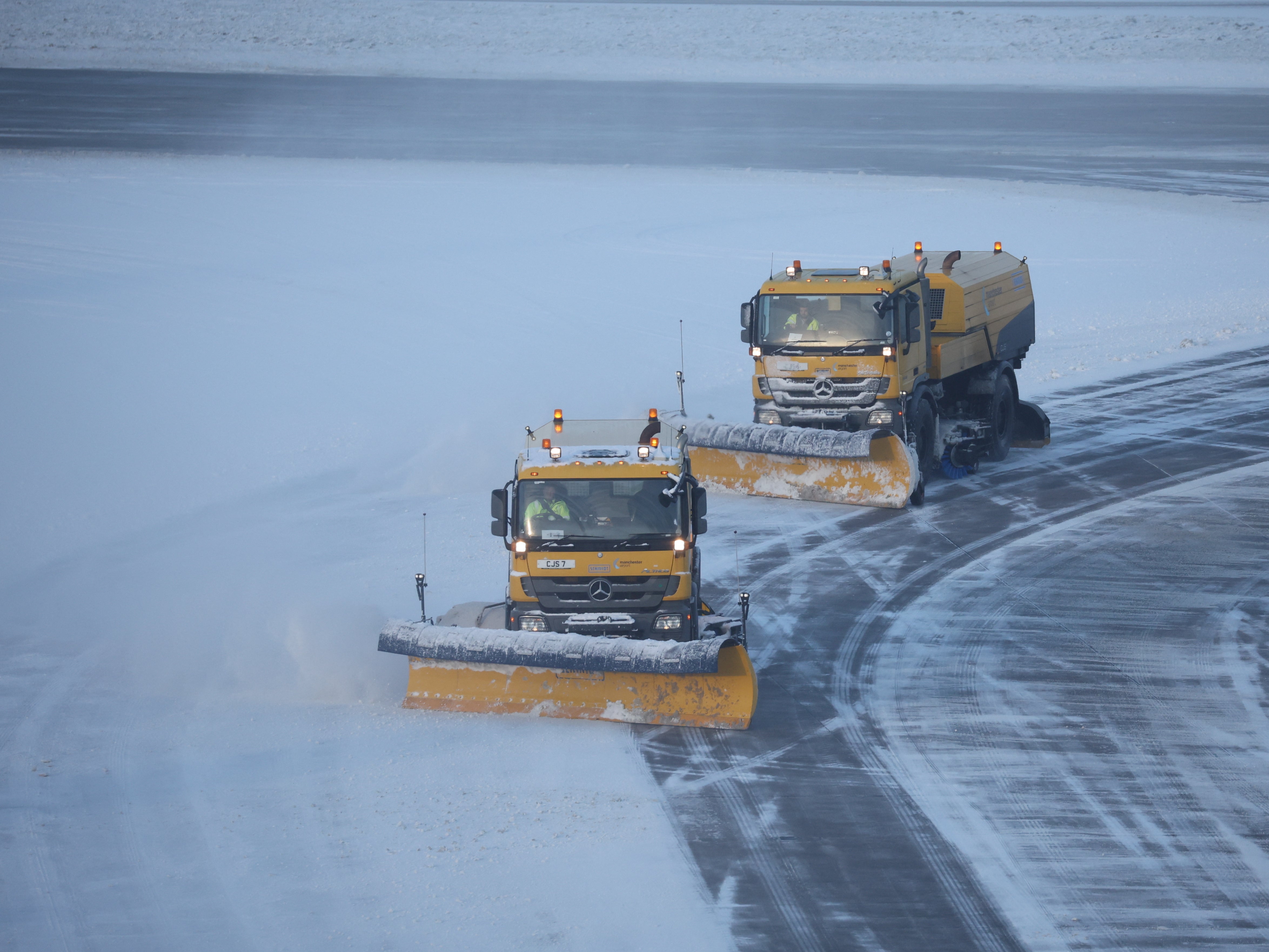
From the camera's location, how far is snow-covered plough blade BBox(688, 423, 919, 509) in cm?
2008

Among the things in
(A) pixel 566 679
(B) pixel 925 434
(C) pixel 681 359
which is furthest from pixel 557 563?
(C) pixel 681 359

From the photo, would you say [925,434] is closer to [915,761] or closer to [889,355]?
[889,355]

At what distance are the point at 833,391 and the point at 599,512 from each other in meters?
8.34

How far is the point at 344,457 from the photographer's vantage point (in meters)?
22.7

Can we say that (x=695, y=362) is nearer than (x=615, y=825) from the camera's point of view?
No

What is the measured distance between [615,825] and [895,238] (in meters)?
29.4

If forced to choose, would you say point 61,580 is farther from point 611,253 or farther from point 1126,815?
point 611,253

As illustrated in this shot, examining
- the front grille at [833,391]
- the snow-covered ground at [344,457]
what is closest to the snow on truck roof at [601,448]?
the snow-covered ground at [344,457]

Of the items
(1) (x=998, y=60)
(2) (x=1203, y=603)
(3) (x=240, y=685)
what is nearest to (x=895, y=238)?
(2) (x=1203, y=603)

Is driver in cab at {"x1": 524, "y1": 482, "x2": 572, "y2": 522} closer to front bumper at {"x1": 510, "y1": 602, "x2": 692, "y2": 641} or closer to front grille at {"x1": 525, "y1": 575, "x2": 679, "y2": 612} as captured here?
front grille at {"x1": 525, "y1": 575, "x2": 679, "y2": 612}

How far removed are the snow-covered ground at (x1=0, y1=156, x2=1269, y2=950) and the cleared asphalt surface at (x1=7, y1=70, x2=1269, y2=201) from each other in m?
3.30

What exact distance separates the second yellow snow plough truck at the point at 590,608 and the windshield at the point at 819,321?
7.74 m

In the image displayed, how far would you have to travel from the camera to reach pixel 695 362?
96.1 ft

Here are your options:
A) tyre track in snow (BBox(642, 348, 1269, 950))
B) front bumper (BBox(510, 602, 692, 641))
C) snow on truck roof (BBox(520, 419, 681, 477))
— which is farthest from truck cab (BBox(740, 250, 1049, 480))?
front bumper (BBox(510, 602, 692, 641))
